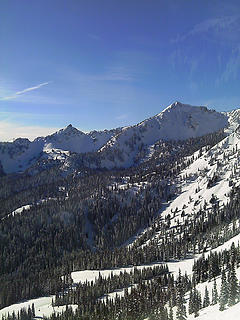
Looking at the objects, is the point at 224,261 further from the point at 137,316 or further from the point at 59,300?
the point at 59,300

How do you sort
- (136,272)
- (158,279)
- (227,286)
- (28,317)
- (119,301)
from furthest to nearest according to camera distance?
(136,272) → (158,279) → (28,317) → (119,301) → (227,286)

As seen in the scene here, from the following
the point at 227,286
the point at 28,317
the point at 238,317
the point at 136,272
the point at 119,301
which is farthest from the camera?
the point at 136,272

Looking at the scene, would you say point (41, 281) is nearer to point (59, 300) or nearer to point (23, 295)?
point (23, 295)

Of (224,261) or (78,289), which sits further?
(78,289)

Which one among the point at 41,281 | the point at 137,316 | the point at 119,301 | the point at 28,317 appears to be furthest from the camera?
the point at 41,281

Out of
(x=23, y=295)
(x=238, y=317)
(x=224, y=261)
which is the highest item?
(x=238, y=317)

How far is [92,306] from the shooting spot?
454 feet

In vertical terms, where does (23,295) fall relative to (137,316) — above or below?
below

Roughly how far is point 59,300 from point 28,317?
62.6 feet

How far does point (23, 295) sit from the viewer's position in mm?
181000

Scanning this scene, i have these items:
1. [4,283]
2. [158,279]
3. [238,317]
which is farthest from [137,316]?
[4,283]

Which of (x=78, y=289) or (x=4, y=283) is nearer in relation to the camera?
(x=78, y=289)

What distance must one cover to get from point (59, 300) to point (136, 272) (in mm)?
48809

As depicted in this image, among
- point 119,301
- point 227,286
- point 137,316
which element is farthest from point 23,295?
point 227,286
